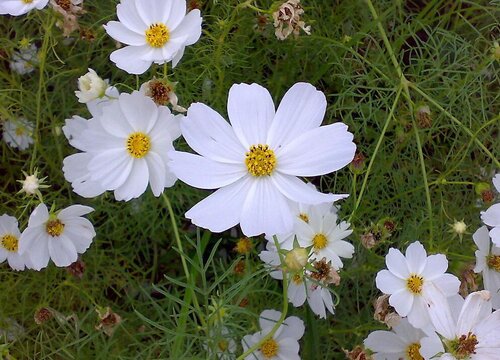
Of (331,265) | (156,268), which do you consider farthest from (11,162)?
(331,265)

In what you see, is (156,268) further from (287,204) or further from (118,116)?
(287,204)

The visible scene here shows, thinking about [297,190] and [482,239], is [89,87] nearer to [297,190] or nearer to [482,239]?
[297,190]

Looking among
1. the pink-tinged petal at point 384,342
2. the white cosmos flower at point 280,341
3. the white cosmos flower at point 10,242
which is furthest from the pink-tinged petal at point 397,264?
the white cosmos flower at point 10,242

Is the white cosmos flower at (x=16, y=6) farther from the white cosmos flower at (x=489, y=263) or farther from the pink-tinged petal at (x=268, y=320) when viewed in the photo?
the white cosmos flower at (x=489, y=263)

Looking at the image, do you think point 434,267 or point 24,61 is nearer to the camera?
point 434,267

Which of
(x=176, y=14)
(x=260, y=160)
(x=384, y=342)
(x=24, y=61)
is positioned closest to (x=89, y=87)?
(x=176, y=14)

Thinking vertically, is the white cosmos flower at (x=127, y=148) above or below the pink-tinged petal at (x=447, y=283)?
above

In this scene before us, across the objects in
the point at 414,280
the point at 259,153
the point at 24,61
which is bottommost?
the point at 414,280
